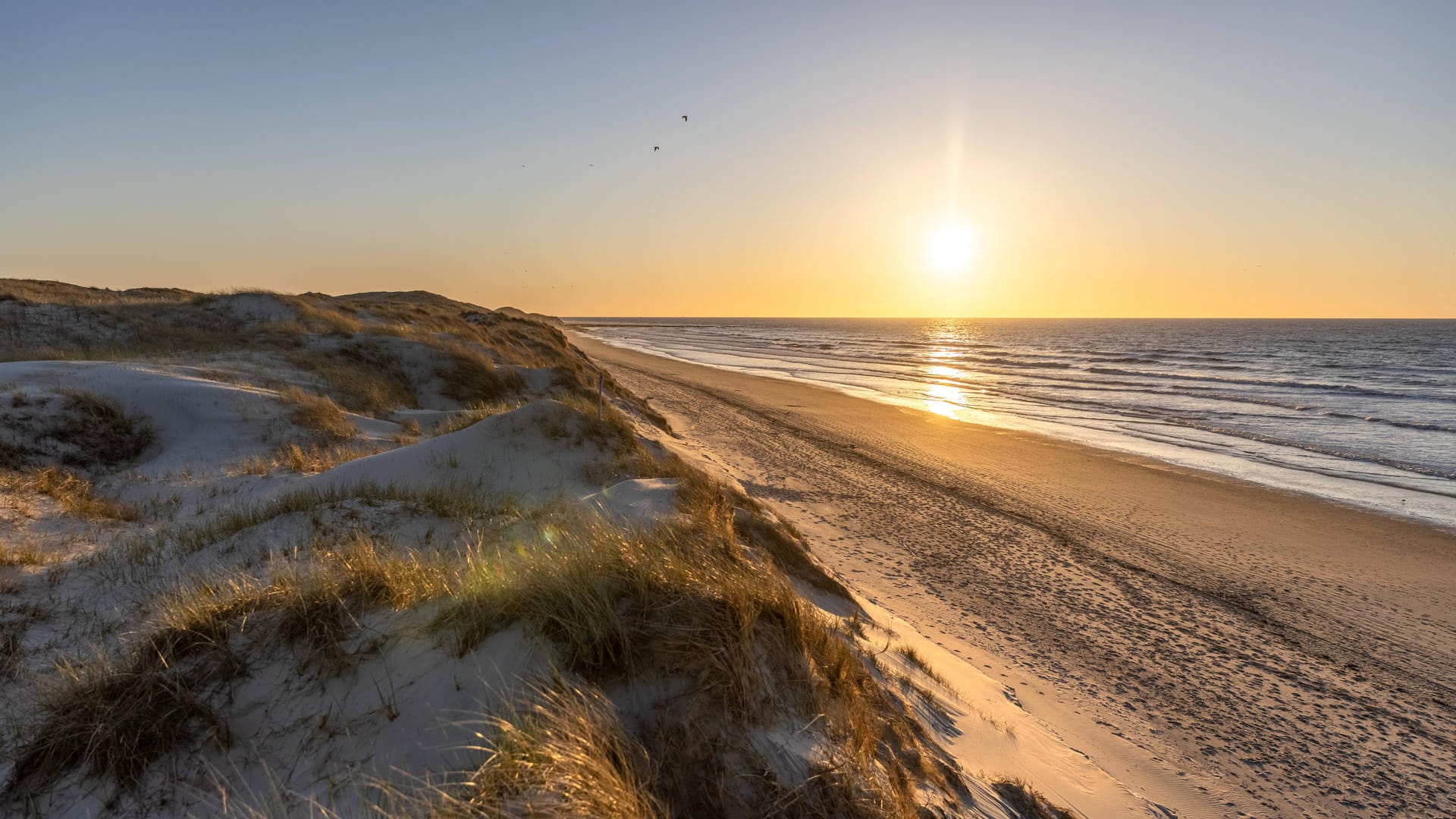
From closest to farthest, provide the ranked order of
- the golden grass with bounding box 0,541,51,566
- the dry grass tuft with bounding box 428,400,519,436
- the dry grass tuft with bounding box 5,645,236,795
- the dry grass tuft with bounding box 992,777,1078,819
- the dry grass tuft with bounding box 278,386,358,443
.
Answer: the dry grass tuft with bounding box 5,645,236,795 < the dry grass tuft with bounding box 992,777,1078,819 < the golden grass with bounding box 0,541,51,566 < the dry grass tuft with bounding box 278,386,358,443 < the dry grass tuft with bounding box 428,400,519,436

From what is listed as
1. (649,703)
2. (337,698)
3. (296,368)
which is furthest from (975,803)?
(296,368)

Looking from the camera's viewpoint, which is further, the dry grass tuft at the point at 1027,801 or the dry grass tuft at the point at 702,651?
the dry grass tuft at the point at 1027,801

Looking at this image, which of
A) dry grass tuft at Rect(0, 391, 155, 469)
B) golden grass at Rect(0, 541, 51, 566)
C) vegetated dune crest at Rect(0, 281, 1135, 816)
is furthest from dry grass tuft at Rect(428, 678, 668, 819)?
dry grass tuft at Rect(0, 391, 155, 469)

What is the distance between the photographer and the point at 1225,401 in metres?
32.1

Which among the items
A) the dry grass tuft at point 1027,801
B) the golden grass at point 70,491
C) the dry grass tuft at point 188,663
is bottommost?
the dry grass tuft at point 1027,801

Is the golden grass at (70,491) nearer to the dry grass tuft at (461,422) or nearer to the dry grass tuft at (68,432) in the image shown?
the dry grass tuft at (68,432)

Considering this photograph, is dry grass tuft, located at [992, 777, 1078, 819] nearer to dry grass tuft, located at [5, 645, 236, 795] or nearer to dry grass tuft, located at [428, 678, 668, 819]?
dry grass tuft, located at [428, 678, 668, 819]

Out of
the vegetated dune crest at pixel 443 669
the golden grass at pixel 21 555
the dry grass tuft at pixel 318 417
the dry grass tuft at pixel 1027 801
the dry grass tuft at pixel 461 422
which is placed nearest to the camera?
the vegetated dune crest at pixel 443 669

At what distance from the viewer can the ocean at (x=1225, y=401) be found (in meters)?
18.8

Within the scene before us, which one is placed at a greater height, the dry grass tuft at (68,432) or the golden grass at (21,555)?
the dry grass tuft at (68,432)

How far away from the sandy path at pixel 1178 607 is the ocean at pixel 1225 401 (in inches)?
160

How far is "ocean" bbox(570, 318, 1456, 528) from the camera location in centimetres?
1881

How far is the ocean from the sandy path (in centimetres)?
407

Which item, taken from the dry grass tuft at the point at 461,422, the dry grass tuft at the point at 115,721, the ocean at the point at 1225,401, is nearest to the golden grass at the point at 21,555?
the dry grass tuft at the point at 115,721
